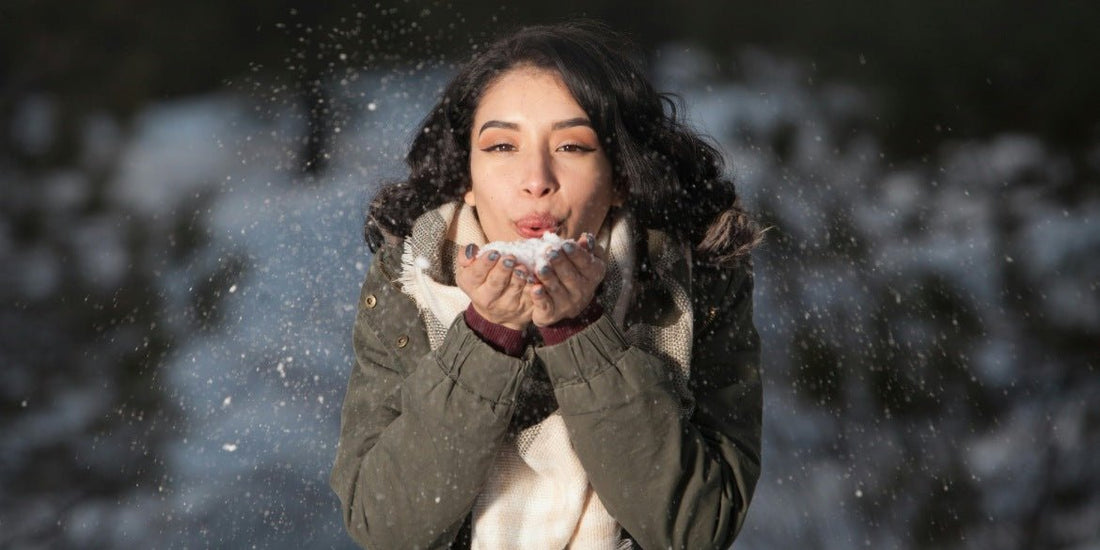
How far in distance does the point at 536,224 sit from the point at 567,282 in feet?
0.63

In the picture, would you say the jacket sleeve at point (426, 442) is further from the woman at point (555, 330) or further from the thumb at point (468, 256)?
the thumb at point (468, 256)

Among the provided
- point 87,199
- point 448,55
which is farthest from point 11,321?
point 448,55

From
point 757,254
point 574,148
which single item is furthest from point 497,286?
point 757,254

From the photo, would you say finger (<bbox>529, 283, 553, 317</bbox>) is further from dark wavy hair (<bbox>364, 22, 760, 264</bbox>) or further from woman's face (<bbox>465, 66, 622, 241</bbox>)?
dark wavy hair (<bbox>364, 22, 760, 264</bbox>)

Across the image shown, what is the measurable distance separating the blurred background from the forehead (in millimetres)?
2120

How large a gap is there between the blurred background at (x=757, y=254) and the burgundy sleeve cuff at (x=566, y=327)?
245 cm

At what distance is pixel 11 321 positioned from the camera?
519 cm

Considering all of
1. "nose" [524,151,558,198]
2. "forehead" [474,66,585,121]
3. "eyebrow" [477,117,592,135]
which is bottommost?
"nose" [524,151,558,198]

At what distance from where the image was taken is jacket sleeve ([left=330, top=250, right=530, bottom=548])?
6.77ft

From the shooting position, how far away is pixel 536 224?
2.21 metres

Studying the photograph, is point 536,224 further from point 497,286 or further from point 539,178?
point 497,286

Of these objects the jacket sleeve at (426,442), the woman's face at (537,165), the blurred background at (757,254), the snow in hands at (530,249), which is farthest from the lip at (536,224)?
the blurred background at (757,254)

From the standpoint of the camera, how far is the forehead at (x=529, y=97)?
2.29 m

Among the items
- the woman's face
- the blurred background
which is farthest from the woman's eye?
the blurred background
